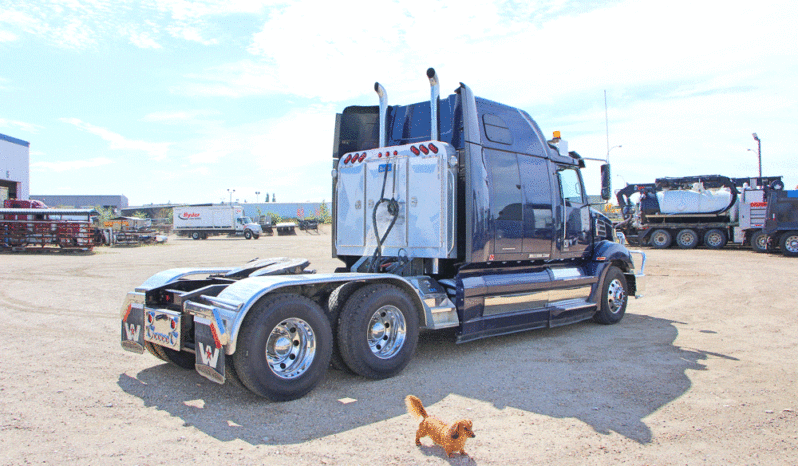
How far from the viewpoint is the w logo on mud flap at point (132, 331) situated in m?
5.05

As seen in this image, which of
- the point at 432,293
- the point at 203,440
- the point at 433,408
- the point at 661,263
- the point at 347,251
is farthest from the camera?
the point at 661,263

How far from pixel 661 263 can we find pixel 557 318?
43.4 ft

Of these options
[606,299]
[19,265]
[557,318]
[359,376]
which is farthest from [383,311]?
[19,265]

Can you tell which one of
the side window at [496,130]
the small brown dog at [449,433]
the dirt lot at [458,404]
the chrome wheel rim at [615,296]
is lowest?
the dirt lot at [458,404]

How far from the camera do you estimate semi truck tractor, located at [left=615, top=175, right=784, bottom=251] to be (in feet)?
79.3

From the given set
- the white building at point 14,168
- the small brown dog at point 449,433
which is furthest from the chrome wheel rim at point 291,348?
the white building at point 14,168

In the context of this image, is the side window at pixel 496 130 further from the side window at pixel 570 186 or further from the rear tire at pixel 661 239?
the rear tire at pixel 661 239

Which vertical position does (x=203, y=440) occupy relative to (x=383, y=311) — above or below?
below

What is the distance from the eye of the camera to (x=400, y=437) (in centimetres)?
370

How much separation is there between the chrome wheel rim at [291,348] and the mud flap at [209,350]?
403 mm

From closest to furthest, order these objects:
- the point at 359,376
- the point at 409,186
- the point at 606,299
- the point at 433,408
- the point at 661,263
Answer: the point at 433,408, the point at 359,376, the point at 409,186, the point at 606,299, the point at 661,263

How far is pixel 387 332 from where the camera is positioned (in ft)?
17.3

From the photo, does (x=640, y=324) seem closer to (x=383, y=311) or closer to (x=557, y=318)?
(x=557, y=318)

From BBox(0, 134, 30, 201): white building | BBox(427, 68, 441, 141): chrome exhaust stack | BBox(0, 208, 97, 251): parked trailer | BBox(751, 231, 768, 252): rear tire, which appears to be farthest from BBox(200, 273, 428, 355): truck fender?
BBox(0, 134, 30, 201): white building
